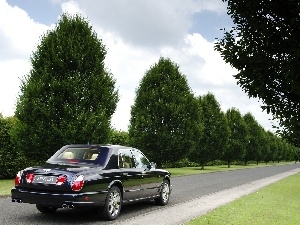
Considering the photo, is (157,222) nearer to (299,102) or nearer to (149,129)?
(299,102)

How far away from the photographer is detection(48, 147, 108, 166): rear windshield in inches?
375

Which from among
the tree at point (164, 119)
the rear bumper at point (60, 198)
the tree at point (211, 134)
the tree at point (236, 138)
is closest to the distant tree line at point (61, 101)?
the tree at point (164, 119)

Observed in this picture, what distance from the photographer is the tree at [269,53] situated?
8539 millimetres

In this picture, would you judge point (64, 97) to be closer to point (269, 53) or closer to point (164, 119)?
point (164, 119)

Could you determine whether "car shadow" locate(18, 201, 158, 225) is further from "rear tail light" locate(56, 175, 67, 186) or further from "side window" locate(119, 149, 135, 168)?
"side window" locate(119, 149, 135, 168)

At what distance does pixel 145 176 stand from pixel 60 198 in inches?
125

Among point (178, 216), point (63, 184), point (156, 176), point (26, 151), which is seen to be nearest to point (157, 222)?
point (178, 216)

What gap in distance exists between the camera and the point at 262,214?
1035cm

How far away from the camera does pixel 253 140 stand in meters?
62.7

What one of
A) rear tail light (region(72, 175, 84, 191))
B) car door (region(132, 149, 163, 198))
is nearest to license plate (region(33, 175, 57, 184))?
rear tail light (region(72, 175, 84, 191))

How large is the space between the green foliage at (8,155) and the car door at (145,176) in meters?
10.9

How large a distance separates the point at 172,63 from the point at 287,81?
2260 cm

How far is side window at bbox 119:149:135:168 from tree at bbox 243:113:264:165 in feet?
169

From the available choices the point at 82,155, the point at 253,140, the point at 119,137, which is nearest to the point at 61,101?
the point at 82,155
